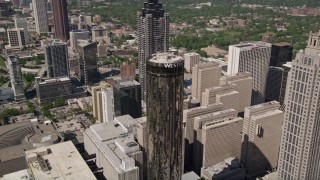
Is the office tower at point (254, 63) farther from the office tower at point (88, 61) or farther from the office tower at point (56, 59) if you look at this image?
the office tower at point (56, 59)

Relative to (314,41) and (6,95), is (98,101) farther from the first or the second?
(314,41)

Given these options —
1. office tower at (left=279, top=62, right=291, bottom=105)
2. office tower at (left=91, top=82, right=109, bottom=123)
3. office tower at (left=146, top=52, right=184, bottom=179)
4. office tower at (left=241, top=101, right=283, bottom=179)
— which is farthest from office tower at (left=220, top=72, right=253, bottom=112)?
office tower at (left=146, top=52, right=184, bottom=179)

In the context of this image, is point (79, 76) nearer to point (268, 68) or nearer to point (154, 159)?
point (268, 68)

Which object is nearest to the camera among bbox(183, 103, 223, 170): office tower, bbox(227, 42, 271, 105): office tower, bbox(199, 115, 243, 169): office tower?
bbox(199, 115, 243, 169): office tower

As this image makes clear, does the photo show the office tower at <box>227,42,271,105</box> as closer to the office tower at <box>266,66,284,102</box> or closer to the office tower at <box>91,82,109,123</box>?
the office tower at <box>266,66,284,102</box>

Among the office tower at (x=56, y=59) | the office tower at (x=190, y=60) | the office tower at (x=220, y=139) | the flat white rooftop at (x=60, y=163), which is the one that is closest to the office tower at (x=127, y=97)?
the flat white rooftop at (x=60, y=163)

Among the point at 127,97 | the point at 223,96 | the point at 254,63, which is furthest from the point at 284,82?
the point at 127,97
